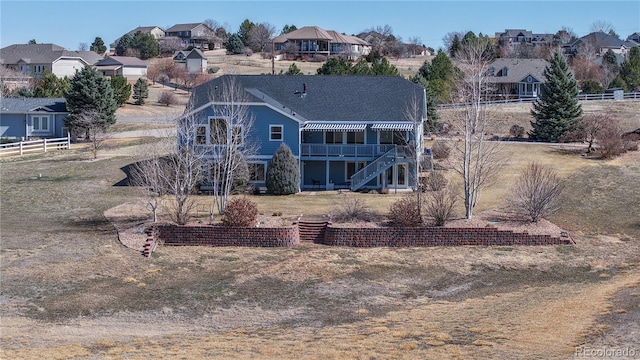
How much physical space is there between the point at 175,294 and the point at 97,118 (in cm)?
3696

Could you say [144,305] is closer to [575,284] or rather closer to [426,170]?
[575,284]

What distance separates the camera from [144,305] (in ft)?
86.9

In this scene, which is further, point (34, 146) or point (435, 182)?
point (34, 146)

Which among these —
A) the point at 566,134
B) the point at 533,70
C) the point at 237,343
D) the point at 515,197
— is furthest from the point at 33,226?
the point at 533,70

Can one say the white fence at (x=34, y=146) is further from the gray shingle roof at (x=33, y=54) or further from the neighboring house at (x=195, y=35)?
the neighboring house at (x=195, y=35)

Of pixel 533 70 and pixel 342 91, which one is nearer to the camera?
pixel 342 91

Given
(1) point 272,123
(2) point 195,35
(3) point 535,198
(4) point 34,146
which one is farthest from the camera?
(2) point 195,35

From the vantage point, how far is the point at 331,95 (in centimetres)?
5053

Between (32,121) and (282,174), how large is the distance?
104 feet

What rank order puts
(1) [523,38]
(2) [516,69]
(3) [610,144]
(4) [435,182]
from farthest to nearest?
(1) [523,38] < (2) [516,69] < (3) [610,144] < (4) [435,182]

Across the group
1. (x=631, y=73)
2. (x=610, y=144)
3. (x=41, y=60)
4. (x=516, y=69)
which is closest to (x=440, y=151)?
(x=610, y=144)

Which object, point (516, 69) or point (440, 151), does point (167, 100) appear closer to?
point (516, 69)

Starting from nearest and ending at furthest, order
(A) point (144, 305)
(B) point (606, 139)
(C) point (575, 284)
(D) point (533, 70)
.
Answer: (A) point (144, 305), (C) point (575, 284), (B) point (606, 139), (D) point (533, 70)

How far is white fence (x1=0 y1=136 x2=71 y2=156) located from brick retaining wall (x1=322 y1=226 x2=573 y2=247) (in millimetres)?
33565
